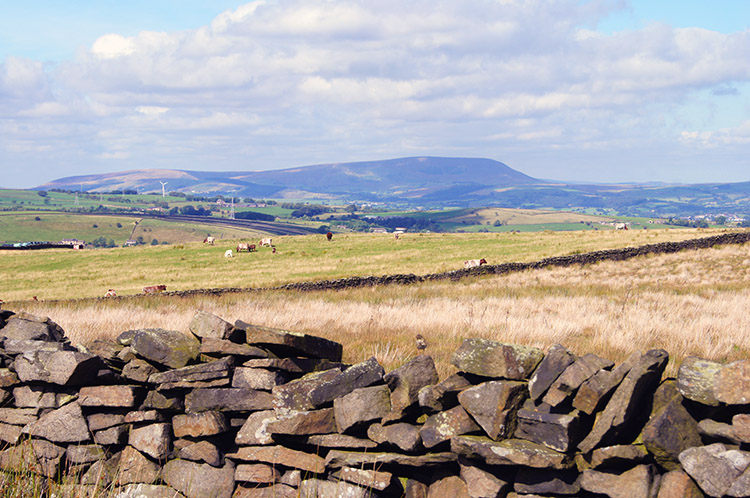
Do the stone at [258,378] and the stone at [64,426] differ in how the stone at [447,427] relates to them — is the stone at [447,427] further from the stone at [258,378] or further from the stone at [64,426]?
the stone at [64,426]

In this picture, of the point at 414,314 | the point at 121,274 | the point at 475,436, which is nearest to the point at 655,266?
the point at 414,314

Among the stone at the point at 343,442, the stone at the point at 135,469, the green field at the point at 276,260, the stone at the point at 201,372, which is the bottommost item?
the green field at the point at 276,260

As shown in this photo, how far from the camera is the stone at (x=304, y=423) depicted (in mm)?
8406

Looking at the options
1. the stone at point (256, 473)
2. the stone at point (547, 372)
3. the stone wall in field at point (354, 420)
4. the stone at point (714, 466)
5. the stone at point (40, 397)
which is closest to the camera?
the stone at point (714, 466)

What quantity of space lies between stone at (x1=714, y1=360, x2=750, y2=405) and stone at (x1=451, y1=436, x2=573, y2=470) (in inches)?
71.6

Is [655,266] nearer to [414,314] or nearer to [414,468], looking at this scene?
[414,314]

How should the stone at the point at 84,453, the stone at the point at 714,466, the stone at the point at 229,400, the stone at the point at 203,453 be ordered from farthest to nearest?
1. the stone at the point at 84,453
2. the stone at the point at 203,453
3. the stone at the point at 229,400
4. the stone at the point at 714,466

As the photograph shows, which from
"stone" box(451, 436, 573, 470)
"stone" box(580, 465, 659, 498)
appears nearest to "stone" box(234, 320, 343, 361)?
"stone" box(451, 436, 573, 470)

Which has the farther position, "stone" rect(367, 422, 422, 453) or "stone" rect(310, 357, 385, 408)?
"stone" rect(310, 357, 385, 408)

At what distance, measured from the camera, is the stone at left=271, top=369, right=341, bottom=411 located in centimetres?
853

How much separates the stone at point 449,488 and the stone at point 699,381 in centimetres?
Result: 289

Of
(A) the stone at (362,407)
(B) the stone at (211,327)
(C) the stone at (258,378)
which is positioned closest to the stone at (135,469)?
(C) the stone at (258,378)

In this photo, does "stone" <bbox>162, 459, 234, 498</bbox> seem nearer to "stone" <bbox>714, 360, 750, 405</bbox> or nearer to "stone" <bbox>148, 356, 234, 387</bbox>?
"stone" <bbox>148, 356, 234, 387</bbox>

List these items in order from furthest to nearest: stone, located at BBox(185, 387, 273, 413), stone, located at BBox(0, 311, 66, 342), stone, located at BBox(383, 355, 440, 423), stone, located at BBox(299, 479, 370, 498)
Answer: stone, located at BBox(0, 311, 66, 342), stone, located at BBox(185, 387, 273, 413), stone, located at BBox(383, 355, 440, 423), stone, located at BBox(299, 479, 370, 498)
